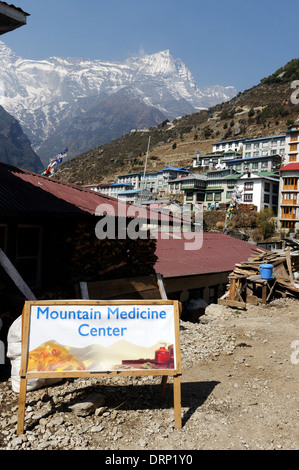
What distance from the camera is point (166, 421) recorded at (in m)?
5.31

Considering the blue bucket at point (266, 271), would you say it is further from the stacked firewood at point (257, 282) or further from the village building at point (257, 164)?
the village building at point (257, 164)

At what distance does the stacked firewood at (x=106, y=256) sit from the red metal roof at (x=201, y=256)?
4606mm

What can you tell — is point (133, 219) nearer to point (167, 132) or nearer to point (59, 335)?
point (59, 335)

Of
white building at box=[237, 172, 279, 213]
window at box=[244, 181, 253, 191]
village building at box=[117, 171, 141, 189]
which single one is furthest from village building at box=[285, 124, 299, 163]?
village building at box=[117, 171, 141, 189]

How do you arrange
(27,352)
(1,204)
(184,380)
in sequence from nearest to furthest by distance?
(27,352)
(184,380)
(1,204)

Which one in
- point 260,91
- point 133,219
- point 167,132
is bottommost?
point 133,219

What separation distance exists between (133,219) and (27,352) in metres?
6.22

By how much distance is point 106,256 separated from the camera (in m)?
9.83

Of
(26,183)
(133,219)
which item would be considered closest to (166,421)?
(133,219)

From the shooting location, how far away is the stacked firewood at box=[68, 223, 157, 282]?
30.0 feet

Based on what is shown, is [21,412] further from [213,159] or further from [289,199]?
[213,159]

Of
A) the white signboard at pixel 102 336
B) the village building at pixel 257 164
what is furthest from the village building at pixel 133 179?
the white signboard at pixel 102 336

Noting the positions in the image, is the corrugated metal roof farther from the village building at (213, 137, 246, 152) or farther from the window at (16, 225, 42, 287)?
the village building at (213, 137, 246, 152)
